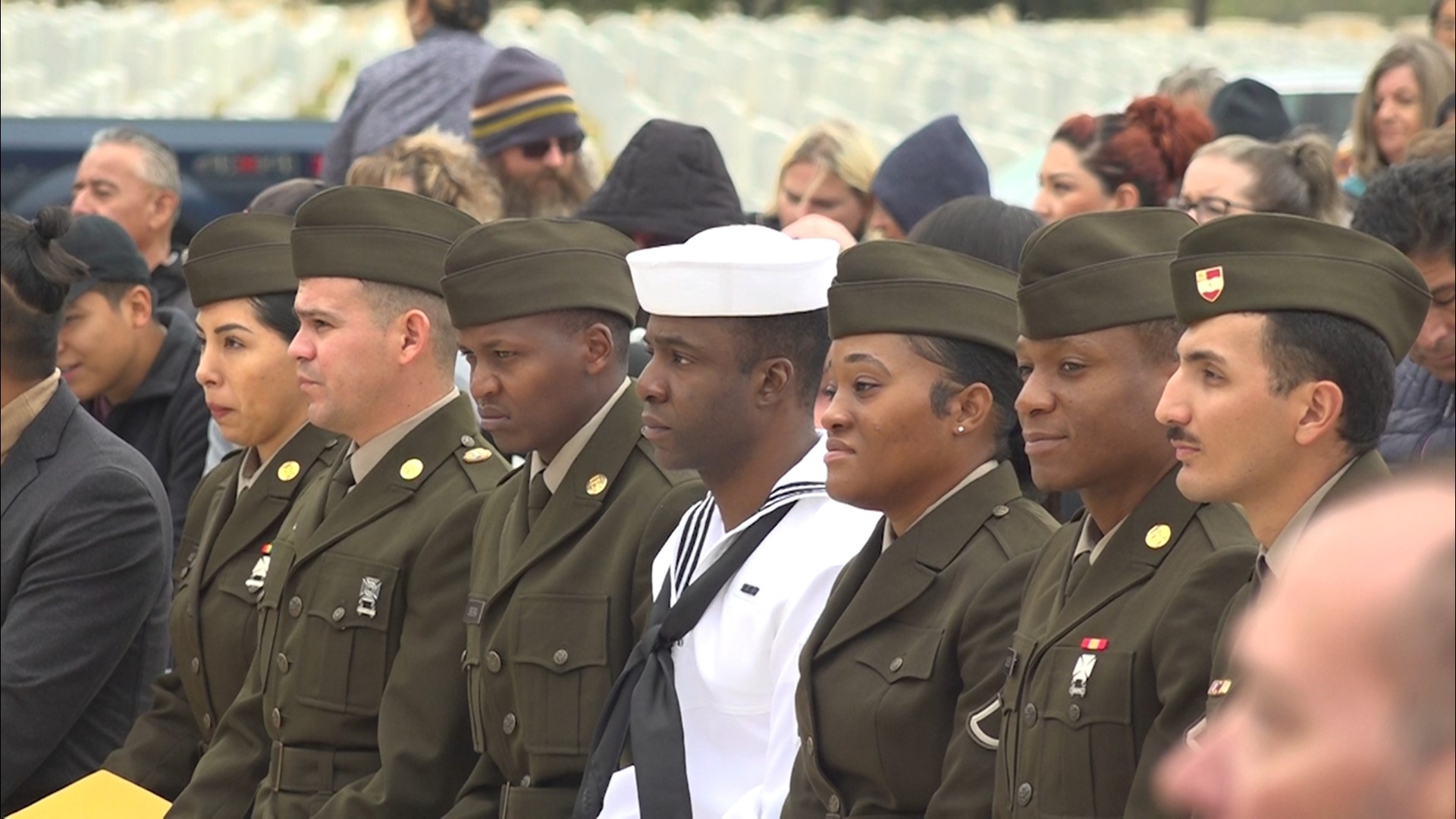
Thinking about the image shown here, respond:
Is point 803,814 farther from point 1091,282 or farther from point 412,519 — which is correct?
point 412,519

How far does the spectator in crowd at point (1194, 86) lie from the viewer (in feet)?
29.2

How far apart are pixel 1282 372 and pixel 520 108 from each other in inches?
189

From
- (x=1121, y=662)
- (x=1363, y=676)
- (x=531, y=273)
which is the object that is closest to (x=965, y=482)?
(x=1121, y=662)

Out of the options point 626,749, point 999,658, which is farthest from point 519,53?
point 999,658

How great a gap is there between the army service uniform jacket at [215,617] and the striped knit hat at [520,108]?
238 centimetres

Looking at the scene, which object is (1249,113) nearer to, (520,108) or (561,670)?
(520,108)

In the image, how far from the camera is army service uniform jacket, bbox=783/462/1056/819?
144 inches

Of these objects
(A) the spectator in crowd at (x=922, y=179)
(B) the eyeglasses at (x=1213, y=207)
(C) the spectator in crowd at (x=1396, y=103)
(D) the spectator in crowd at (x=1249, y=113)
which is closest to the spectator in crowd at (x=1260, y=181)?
(B) the eyeglasses at (x=1213, y=207)

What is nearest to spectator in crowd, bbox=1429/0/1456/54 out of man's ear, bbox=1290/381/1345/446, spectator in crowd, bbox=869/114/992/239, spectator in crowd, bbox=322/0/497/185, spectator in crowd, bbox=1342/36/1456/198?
spectator in crowd, bbox=1342/36/1456/198

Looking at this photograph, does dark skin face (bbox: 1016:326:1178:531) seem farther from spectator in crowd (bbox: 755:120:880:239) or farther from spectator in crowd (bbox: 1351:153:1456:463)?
spectator in crowd (bbox: 755:120:880:239)

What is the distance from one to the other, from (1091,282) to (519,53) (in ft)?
14.8

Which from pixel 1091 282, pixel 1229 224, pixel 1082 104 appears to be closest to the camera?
pixel 1229 224

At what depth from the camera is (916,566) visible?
3.84 meters

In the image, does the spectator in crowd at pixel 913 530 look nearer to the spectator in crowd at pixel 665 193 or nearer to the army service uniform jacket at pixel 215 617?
the army service uniform jacket at pixel 215 617
